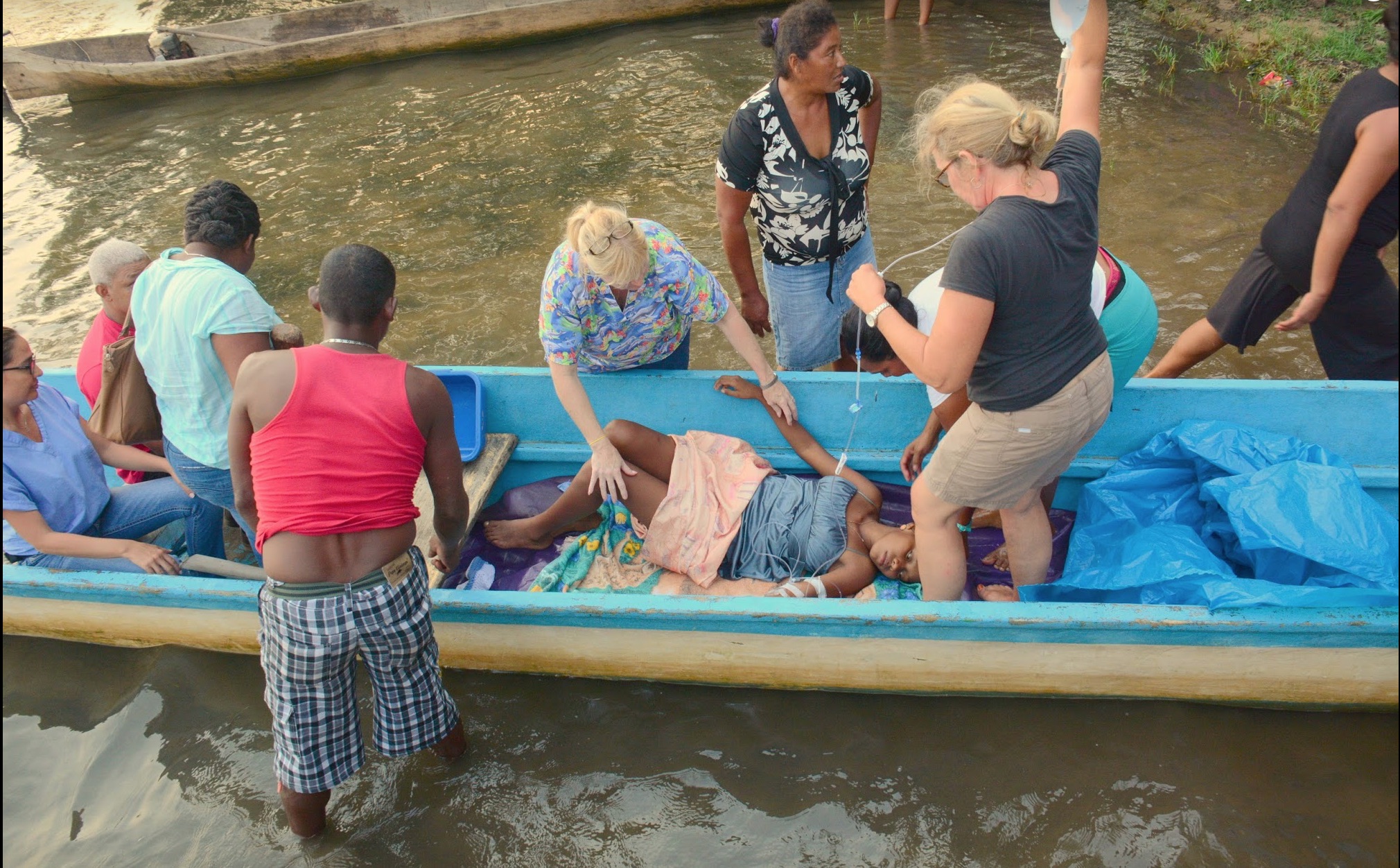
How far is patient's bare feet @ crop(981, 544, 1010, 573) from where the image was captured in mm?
3289

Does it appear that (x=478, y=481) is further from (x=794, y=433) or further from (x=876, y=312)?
(x=876, y=312)

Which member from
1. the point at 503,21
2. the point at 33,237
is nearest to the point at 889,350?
the point at 33,237

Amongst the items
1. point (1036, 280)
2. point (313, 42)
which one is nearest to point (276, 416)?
point (1036, 280)

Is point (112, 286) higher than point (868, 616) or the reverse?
higher

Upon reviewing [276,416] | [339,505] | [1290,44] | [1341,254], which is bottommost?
[1290,44]

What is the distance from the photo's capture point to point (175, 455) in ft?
10.2

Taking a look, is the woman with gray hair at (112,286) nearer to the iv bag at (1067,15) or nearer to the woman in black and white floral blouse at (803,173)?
the woman in black and white floral blouse at (803,173)

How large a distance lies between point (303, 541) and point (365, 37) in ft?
29.7

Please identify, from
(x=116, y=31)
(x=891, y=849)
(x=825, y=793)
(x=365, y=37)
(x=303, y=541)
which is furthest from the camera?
(x=116, y=31)

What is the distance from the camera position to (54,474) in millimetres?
3115

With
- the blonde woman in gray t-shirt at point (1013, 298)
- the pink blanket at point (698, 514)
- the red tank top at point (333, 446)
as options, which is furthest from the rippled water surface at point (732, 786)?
the red tank top at point (333, 446)

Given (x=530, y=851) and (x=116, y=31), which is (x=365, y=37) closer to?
(x=116, y=31)

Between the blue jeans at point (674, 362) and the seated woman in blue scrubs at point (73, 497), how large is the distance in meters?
1.81

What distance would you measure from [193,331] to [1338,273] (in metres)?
3.54
